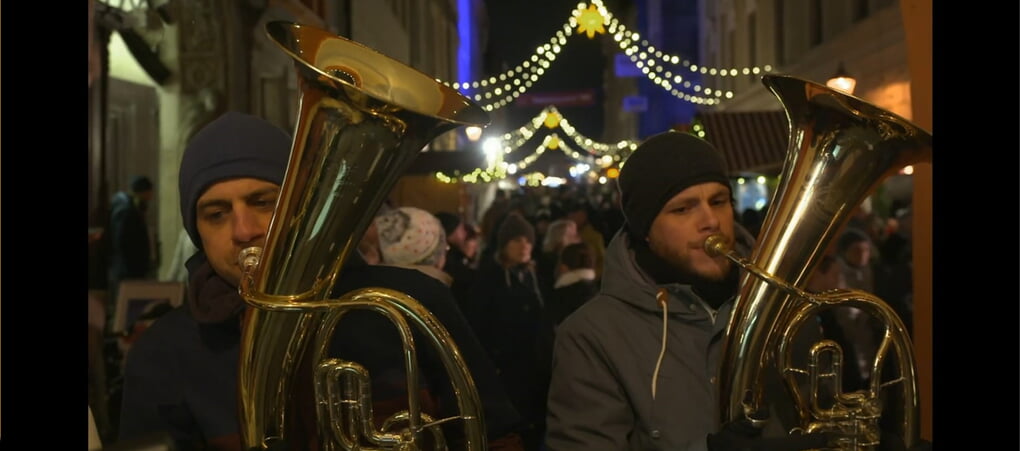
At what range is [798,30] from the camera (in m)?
8.38

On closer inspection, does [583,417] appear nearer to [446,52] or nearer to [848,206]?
[848,206]

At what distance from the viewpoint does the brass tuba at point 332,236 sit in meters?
1.61

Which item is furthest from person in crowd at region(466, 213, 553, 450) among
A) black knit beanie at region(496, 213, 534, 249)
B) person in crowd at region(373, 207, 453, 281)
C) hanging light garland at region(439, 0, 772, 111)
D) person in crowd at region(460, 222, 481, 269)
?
person in crowd at region(460, 222, 481, 269)

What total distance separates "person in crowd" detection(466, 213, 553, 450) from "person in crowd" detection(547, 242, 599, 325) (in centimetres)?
9

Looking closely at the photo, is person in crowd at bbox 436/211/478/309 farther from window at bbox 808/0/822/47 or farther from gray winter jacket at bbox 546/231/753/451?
window at bbox 808/0/822/47

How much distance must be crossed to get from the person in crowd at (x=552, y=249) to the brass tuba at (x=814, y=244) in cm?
319

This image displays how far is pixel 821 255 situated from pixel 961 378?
463 millimetres

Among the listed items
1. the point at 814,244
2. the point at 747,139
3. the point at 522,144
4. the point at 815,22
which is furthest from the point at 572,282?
the point at 522,144

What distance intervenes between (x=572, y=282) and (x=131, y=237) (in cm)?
252

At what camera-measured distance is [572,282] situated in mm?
4578

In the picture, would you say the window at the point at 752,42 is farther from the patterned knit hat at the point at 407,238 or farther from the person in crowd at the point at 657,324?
the person in crowd at the point at 657,324

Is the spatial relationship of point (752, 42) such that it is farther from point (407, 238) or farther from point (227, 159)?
point (227, 159)

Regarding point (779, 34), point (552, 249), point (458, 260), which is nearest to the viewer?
point (552, 249)

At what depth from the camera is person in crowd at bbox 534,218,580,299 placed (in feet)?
17.2
